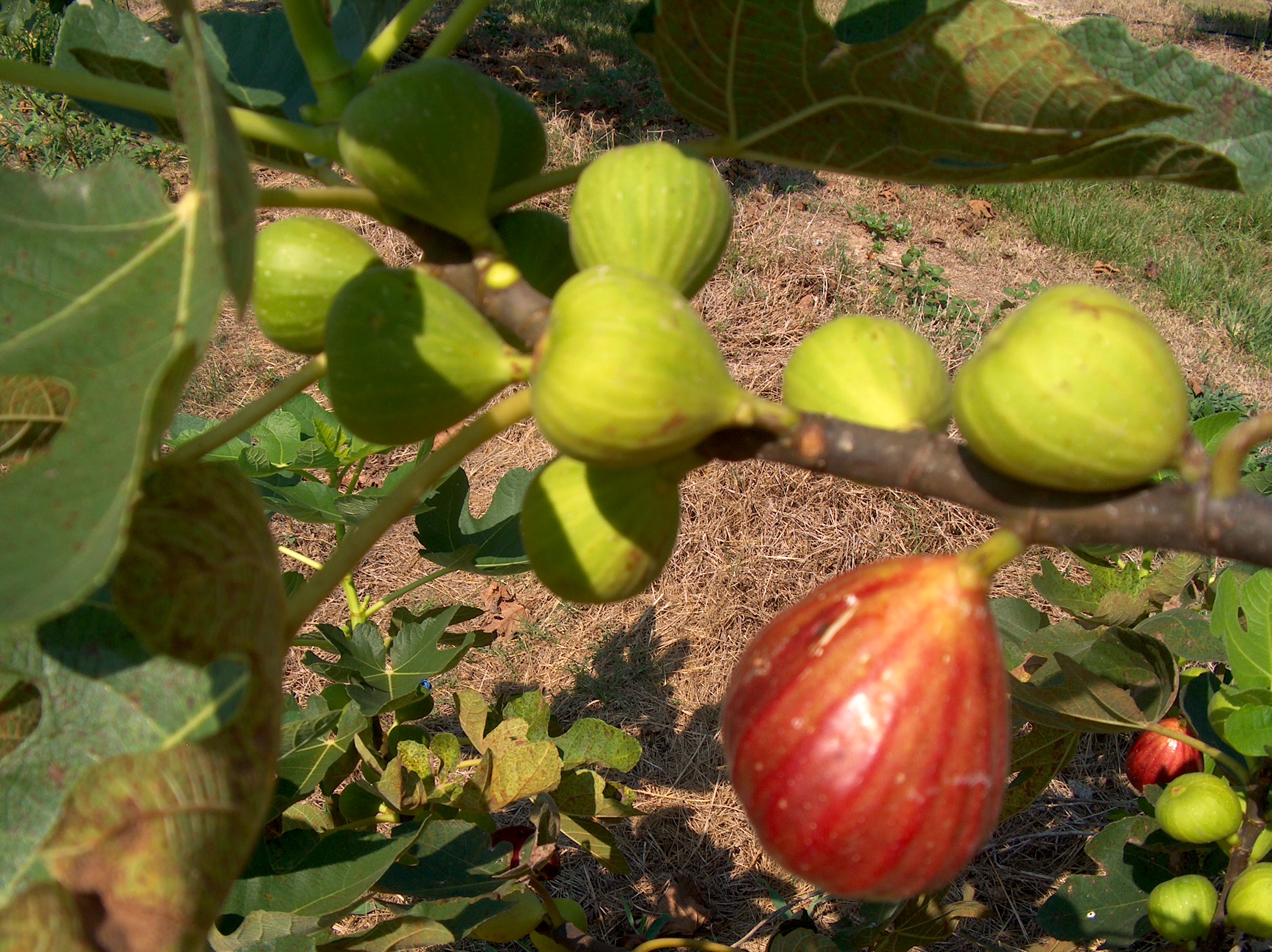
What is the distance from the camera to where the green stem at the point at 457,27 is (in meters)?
0.86

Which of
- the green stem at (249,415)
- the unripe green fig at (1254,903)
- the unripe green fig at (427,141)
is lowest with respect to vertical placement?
the unripe green fig at (1254,903)

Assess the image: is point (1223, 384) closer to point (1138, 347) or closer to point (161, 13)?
point (1138, 347)

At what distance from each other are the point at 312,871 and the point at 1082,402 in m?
1.25

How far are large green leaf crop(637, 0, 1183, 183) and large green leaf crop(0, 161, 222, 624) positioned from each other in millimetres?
478

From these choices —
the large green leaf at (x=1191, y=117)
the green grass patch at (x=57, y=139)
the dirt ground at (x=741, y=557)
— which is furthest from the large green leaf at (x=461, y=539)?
the green grass patch at (x=57, y=139)

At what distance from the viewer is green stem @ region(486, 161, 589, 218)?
84 centimetres

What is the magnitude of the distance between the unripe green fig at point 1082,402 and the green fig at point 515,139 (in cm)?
51

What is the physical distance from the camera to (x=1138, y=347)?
0.57 metres

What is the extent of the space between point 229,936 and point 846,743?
112 cm

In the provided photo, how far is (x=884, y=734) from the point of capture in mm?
556

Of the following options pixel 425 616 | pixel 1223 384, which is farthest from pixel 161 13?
pixel 1223 384

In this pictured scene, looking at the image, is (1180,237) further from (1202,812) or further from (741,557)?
(1202,812)

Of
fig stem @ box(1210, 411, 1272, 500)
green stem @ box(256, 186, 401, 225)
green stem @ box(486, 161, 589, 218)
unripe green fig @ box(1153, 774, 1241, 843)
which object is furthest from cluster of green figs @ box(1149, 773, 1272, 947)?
green stem @ box(256, 186, 401, 225)

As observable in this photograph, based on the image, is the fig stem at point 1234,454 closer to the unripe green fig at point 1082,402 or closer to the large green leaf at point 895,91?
the unripe green fig at point 1082,402
